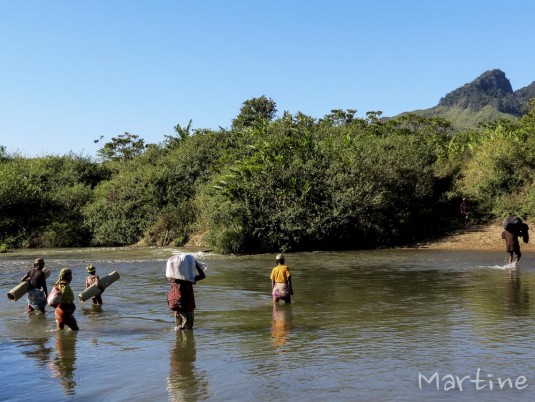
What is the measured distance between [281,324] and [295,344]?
75.7 inches

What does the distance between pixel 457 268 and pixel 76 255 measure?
19.2 m

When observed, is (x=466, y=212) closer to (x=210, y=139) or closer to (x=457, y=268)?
(x=457, y=268)

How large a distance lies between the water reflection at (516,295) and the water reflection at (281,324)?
14.8 ft

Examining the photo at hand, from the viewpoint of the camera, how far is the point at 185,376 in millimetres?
8641

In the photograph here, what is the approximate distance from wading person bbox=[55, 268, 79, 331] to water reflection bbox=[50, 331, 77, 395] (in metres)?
0.20

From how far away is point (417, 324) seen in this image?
1180 centimetres

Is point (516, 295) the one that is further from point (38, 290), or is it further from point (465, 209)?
point (465, 209)

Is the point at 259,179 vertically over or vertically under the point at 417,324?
over

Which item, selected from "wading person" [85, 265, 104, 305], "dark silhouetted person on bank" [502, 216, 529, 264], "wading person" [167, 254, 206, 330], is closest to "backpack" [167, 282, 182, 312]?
"wading person" [167, 254, 206, 330]

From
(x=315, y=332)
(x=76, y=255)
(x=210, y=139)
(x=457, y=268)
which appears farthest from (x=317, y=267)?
(x=210, y=139)

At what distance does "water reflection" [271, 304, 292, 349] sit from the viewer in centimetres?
1072

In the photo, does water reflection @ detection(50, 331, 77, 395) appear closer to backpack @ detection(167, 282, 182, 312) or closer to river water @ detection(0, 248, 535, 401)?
river water @ detection(0, 248, 535, 401)

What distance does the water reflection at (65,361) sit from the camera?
333 inches

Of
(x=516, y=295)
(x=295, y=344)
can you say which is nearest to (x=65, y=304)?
(x=295, y=344)
